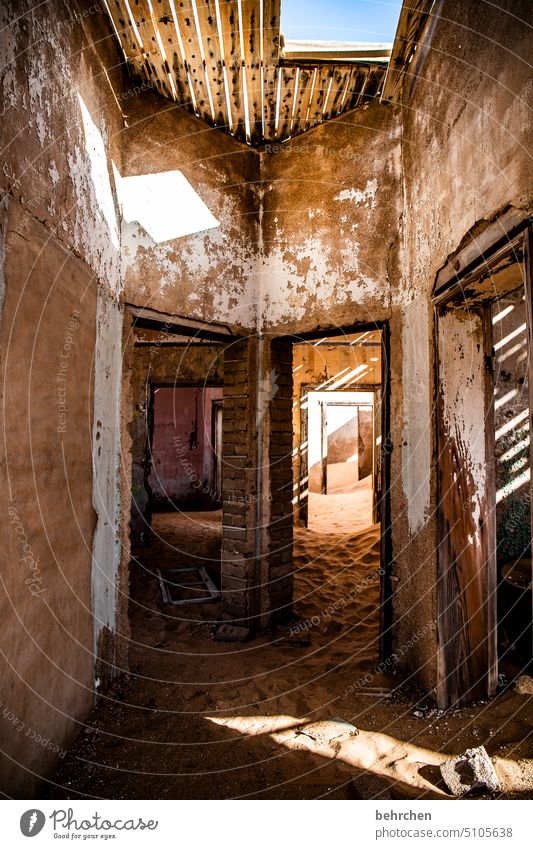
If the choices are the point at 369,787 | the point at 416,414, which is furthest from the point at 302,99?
the point at 369,787

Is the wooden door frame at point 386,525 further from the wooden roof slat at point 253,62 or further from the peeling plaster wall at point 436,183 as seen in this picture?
the wooden roof slat at point 253,62

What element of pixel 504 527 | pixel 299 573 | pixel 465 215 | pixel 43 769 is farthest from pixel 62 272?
pixel 299 573

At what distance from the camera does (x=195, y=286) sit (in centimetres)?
389

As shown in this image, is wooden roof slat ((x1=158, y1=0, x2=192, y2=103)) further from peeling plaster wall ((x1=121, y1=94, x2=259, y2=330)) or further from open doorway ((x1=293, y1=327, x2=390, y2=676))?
open doorway ((x1=293, y1=327, x2=390, y2=676))

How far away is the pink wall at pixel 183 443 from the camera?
12141 millimetres

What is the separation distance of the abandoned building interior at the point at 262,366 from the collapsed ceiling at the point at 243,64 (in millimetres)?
20

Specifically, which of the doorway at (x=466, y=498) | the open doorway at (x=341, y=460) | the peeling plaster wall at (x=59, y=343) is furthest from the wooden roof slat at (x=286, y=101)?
the open doorway at (x=341, y=460)

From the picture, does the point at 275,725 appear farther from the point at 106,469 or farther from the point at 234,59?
the point at 234,59

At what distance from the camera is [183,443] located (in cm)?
1257

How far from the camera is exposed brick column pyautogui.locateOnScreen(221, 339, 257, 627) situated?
4262mm

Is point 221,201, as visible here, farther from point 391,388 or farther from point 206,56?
point 391,388

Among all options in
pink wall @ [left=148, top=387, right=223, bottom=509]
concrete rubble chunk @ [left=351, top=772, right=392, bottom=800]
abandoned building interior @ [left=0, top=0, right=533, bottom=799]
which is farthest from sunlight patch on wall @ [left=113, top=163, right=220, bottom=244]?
pink wall @ [left=148, top=387, right=223, bottom=509]
